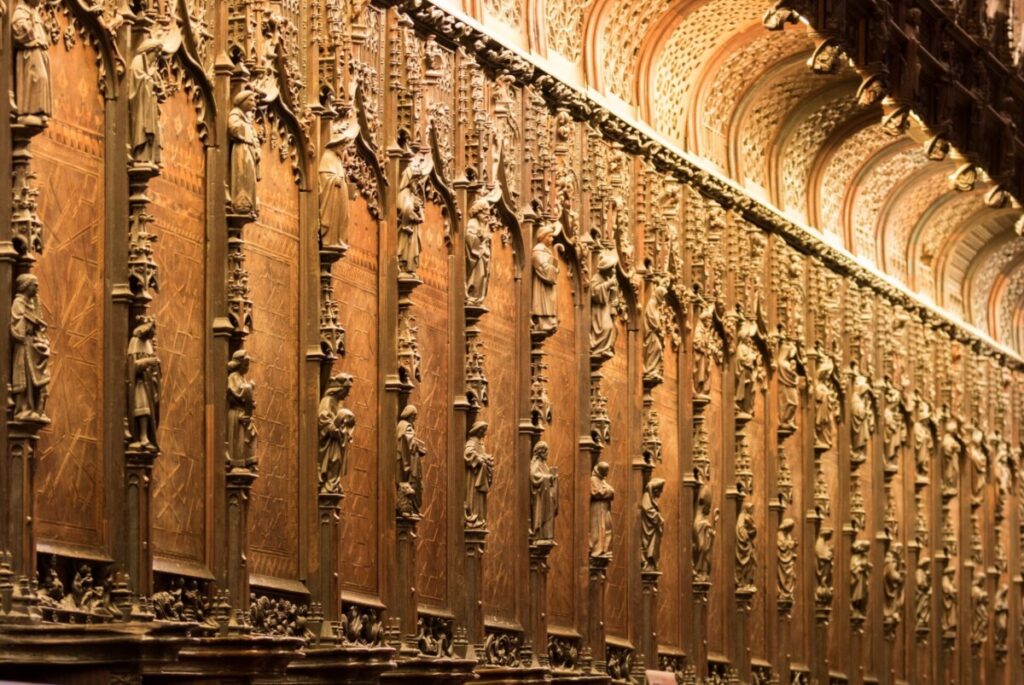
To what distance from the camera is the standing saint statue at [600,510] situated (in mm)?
25234

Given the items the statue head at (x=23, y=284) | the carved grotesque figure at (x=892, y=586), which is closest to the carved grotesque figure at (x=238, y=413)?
the statue head at (x=23, y=284)

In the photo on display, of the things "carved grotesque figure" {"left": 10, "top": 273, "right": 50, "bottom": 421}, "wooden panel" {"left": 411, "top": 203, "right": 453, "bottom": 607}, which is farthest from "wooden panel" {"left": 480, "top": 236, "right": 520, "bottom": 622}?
"carved grotesque figure" {"left": 10, "top": 273, "right": 50, "bottom": 421}

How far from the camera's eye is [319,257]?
19.9 metres

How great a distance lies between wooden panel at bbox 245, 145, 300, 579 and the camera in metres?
19.1

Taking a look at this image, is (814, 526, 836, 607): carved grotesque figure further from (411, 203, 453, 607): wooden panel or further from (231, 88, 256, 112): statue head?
(231, 88, 256, 112): statue head

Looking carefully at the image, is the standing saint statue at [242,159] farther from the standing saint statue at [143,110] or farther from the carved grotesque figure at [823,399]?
the carved grotesque figure at [823,399]

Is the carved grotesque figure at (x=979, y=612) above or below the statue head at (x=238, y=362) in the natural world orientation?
below

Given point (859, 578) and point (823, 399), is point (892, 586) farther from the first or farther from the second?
point (823, 399)

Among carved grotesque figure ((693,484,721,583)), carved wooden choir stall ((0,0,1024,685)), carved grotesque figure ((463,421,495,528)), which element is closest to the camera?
carved wooden choir stall ((0,0,1024,685))

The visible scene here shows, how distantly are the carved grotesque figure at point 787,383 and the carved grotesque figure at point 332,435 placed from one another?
1200cm

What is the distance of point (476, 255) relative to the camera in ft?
73.8

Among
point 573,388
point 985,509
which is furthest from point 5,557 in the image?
point 985,509

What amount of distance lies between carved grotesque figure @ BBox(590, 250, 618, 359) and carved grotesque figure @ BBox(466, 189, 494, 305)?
3.06 meters

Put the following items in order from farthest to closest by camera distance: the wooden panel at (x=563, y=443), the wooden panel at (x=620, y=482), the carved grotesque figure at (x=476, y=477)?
1. the wooden panel at (x=620, y=482)
2. the wooden panel at (x=563, y=443)
3. the carved grotesque figure at (x=476, y=477)
